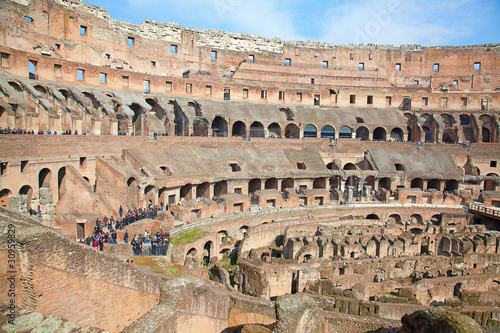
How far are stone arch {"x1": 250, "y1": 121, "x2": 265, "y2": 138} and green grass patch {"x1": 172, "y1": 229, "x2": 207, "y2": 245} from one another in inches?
800

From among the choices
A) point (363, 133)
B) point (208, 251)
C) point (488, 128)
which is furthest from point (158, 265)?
point (488, 128)

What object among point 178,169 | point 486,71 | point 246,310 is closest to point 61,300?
point 246,310

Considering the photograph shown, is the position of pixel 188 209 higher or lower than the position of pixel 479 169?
lower

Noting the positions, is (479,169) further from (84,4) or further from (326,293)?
(84,4)

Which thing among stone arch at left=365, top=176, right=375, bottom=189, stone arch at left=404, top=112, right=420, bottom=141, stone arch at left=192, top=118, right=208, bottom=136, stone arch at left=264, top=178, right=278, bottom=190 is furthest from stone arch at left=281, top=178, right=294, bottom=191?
stone arch at left=404, top=112, right=420, bottom=141

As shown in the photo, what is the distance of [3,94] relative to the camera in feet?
75.4

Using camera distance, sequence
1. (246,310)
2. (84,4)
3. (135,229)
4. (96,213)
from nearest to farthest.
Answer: (246,310)
(135,229)
(96,213)
(84,4)

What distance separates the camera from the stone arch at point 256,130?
129 ft

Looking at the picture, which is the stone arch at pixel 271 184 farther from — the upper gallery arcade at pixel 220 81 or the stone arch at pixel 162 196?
the stone arch at pixel 162 196

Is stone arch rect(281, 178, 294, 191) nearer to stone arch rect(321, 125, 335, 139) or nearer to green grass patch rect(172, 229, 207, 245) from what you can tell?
stone arch rect(321, 125, 335, 139)

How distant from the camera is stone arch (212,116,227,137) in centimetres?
3754

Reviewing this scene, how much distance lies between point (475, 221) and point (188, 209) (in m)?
22.9

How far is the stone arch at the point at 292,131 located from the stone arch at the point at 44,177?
25511 mm

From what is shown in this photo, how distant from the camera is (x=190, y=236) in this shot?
64.5ft
